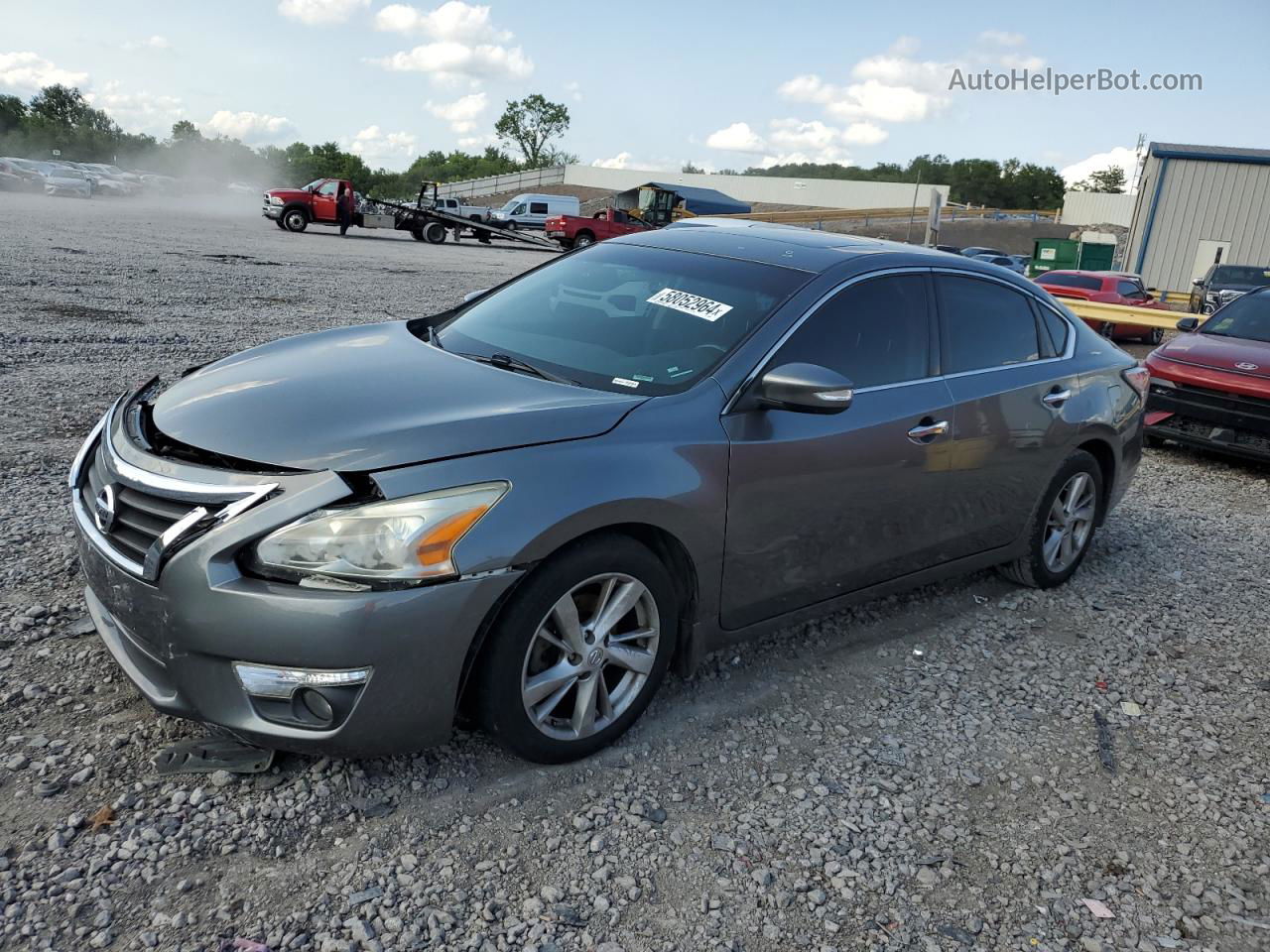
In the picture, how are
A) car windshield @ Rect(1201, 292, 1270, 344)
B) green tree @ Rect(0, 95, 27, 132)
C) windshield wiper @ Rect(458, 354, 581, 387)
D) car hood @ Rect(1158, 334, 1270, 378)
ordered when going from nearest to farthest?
windshield wiper @ Rect(458, 354, 581, 387), car hood @ Rect(1158, 334, 1270, 378), car windshield @ Rect(1201, 292, 1270, 344), green tree @ Rect(0, 95, 27, 132)

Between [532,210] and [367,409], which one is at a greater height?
[367,409]

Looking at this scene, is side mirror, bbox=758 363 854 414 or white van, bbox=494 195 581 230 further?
white van, bbox=494 195 581 230

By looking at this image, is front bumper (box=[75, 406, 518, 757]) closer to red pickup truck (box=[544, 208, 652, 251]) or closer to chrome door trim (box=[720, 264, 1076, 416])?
chrome door trim (box=[720, 264, 1076, 416])

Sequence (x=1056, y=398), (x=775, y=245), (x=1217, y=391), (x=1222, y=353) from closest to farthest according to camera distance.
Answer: (x=775, y=245) < (x=1056, y=398) < (x=1217, y=391) < (x=1222, y=353)

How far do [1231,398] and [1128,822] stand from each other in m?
6.19

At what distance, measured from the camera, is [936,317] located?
425cm

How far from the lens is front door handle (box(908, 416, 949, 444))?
3955 mm

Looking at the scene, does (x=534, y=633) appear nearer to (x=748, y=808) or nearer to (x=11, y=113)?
(x=748, y=808)

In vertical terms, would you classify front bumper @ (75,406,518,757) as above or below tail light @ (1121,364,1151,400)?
below

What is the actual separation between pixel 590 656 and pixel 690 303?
58.4 inches

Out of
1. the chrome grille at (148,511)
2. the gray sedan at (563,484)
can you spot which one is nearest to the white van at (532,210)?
the gray sedan at (563,484)

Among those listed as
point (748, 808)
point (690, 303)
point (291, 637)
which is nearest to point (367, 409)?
point (291, 637)

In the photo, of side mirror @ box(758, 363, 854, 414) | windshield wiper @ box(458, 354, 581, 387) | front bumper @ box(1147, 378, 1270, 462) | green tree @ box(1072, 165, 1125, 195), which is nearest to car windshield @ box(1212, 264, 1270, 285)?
front bumper @ box(1147, 378, 1270, 462)

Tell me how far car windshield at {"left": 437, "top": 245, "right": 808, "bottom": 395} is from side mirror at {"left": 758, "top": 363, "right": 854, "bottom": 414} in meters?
0.25
